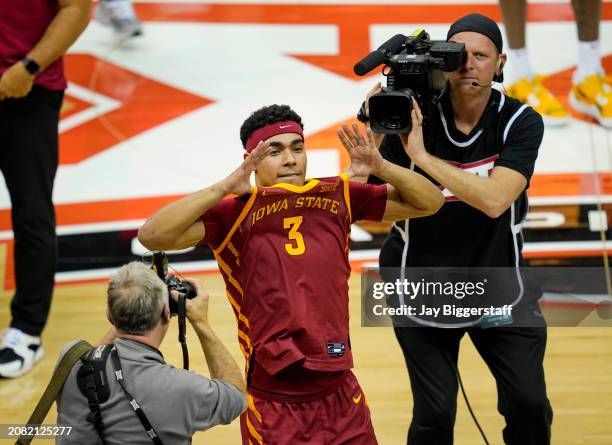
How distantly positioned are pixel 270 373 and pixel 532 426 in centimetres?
104

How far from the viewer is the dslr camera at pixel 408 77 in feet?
12.3

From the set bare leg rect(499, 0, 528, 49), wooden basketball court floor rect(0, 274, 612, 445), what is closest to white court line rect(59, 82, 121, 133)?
wooden basketball court floor rect(0, 274, 612, 445)

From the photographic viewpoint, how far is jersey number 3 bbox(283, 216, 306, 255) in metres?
3.58

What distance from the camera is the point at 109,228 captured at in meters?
6.58

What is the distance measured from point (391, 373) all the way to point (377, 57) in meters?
1.97

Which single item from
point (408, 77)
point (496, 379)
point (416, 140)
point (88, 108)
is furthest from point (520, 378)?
point (88, 108)

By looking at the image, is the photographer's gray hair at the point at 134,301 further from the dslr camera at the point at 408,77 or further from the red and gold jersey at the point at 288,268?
the dslr camera at the point at 408,77

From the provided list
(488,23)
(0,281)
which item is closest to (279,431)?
(488,23)

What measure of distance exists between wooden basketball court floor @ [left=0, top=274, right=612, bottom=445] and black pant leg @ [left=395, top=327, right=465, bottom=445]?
2.23 ft

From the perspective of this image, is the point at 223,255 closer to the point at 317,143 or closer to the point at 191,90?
Result: the point at 317,143

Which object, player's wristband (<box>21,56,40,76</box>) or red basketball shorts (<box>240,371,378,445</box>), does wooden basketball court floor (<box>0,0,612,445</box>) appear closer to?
red basketball shorts (<box>240,371,378,445</box>)

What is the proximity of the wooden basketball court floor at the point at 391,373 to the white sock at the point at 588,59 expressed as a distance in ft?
7.86

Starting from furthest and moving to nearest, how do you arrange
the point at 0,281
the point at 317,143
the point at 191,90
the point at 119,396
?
the point at 191,90 → the point at 317,143 → the point at 0,281 → the point at 119,396

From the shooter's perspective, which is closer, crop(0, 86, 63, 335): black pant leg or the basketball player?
the basketball player
